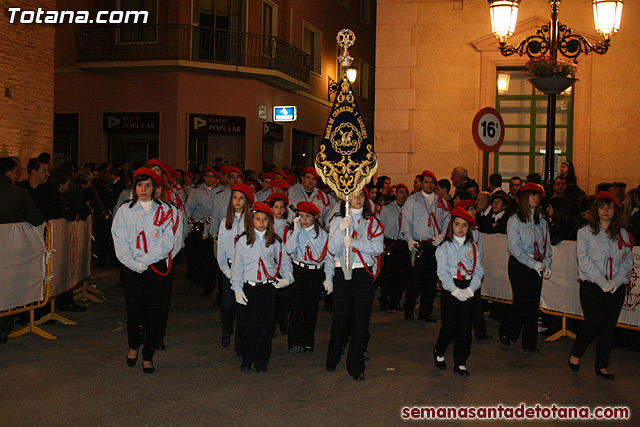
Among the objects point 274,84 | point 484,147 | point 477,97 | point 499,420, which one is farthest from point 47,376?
point 274,84

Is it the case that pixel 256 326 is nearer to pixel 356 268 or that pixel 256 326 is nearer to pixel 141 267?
pixel 356 268

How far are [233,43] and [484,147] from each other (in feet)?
58.0

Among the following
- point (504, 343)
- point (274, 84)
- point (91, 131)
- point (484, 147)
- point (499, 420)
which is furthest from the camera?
point (274, 84)

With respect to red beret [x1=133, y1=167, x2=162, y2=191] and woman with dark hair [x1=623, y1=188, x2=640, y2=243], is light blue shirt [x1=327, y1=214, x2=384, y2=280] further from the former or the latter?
woman with dark hair [x1=623, y1=188, x2=640, y2=243]

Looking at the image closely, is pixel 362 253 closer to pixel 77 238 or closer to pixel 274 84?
pixel 77 238

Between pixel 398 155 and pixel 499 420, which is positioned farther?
pixel 398 155

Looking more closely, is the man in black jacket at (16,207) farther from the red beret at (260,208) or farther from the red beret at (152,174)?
the red beret at (260,208)

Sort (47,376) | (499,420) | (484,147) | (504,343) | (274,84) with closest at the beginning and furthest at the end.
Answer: (499,420)
(47,376)
(504,343)
(484,147)
(274,84)

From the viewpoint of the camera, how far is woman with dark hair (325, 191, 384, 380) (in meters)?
7.52

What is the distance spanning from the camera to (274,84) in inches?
1145

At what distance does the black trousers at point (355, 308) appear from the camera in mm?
7522

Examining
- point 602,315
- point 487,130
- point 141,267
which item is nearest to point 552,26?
point 487,130

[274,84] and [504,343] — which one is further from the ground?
[274,84]

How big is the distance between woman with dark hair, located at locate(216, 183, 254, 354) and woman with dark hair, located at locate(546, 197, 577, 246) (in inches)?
160
